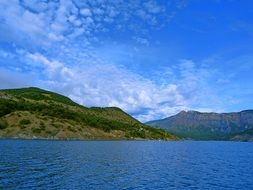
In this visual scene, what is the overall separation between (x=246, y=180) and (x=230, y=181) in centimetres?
453

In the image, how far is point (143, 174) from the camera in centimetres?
7925

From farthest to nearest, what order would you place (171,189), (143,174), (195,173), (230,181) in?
1. (195,173)
2. (143,174)
3. (230,181)
4. (171,189)

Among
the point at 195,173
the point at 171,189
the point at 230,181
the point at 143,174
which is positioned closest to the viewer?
the point at 171,189

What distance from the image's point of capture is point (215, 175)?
8206 cm

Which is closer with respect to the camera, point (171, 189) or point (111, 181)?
point (171, 189)

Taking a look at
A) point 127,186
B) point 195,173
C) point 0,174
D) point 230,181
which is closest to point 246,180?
point 230,181

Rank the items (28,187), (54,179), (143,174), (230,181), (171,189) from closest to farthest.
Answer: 1. (28,187)
2. (171,189)
3. (54,179)
4. (230,181)
5. (143,174)

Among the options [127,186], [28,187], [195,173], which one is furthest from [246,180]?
[28,187]

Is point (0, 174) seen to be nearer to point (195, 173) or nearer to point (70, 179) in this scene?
point (70, 179)

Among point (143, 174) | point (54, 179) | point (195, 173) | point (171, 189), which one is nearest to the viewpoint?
point (171, 189)

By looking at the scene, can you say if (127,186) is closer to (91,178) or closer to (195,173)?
(91,178)

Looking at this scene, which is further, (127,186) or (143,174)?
(143,174)

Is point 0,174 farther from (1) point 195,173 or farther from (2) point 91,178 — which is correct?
(1) point 195,173

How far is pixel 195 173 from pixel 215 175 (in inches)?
200
